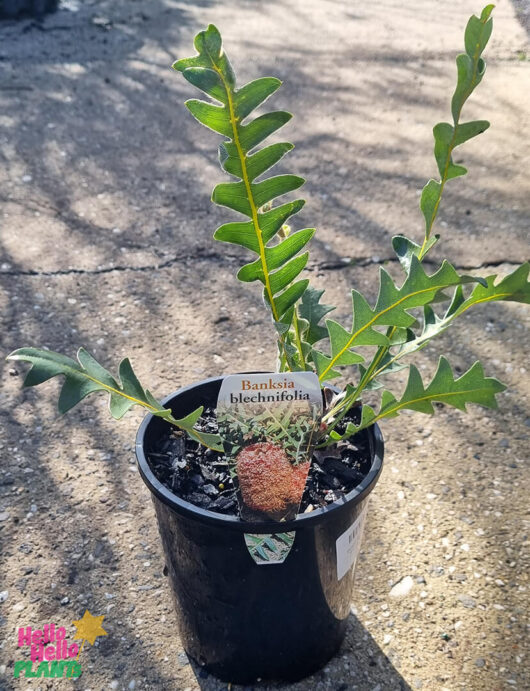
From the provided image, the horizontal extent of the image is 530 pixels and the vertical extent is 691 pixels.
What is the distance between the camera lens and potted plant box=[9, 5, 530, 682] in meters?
1.03

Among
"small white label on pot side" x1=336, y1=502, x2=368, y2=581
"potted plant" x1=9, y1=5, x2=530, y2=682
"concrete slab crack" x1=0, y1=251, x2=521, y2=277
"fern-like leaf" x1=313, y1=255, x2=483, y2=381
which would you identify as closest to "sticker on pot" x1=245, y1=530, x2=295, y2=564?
"potted plant" x1=9, y1=5, x2=530, y2=682

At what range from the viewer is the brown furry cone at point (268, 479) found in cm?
108

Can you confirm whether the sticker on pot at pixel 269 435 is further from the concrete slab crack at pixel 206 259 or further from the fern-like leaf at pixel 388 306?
the concrete slab crack at pixel 206 259

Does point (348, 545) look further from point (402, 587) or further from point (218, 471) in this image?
point (402, 587)

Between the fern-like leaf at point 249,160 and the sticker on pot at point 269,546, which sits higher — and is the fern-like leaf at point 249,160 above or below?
→ above

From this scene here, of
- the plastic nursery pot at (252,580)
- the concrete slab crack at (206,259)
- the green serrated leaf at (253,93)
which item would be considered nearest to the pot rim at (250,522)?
the plastic nursery pot at (252,580)

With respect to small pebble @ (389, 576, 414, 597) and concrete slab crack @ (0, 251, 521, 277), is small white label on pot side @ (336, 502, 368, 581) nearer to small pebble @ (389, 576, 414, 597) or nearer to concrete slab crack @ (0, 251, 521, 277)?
small pebble @ (389, 576, 414, 597)

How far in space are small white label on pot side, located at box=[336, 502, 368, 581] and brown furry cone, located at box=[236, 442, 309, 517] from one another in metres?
0.16

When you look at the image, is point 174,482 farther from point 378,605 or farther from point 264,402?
point 378,605

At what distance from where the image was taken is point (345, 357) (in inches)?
46.6

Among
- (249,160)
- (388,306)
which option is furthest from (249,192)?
(388,306)

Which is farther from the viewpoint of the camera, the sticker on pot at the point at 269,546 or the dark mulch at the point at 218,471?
the dark mulch at the point at 218,471

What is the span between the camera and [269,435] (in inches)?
43.6

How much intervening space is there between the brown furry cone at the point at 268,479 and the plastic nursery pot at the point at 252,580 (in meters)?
0.03
